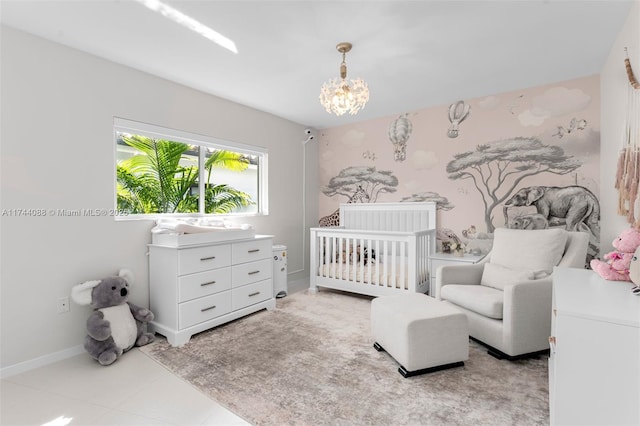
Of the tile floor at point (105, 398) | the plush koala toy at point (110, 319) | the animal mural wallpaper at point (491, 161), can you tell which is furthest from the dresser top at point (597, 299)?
the plush koala toy at point (110, 319)

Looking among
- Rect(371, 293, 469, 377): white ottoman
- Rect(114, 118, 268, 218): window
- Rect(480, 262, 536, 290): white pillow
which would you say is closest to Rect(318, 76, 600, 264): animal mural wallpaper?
Rect(480, 262, 536, 290): white pillow

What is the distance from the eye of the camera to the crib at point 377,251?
3.27 meters

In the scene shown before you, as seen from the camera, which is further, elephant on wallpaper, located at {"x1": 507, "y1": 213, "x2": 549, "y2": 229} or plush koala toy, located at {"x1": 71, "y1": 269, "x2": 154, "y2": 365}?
elephant on wallpaper, located at {"x1": 507, "y1": 213, "x2": 549, "y2": 229}

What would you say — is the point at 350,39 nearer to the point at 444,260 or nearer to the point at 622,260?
the point at 622,260

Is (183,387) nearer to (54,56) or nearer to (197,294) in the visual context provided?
(197,294)

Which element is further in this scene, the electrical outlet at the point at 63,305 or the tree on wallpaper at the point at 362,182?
the tree on wallpaper at the point at 362,182

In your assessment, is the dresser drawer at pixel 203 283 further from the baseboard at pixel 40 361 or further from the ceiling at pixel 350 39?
the ceiling at pixel 350 39

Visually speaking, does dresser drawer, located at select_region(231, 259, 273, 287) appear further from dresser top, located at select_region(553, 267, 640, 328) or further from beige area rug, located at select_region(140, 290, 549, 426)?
dresser top, located at select_region(553, 267, 640, 328)

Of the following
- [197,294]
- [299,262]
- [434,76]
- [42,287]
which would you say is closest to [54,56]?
[42,287]

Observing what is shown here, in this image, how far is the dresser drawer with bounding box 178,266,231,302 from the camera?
2486mm

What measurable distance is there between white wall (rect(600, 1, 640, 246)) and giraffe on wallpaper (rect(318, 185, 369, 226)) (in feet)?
8.23

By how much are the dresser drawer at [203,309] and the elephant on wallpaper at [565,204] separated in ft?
10.3

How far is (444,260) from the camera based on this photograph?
3268 mm

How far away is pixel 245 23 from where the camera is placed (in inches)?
78.5
